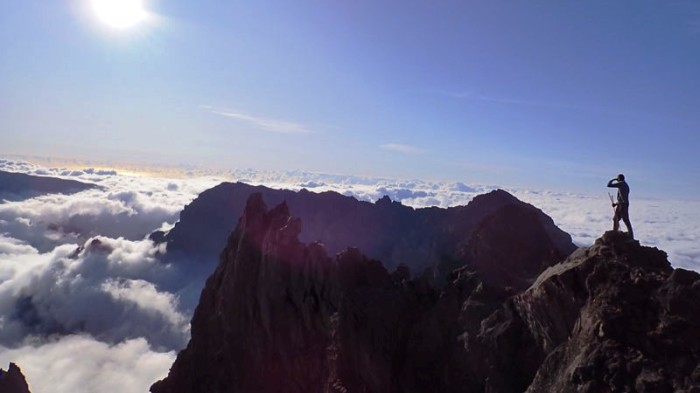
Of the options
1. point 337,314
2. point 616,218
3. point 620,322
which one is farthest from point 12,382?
point 620,322

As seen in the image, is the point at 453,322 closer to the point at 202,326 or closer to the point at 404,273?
the point at 404,273

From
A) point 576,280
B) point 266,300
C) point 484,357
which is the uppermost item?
point 576,280

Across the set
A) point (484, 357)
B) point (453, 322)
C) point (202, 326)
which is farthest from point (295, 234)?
point (484, 357)

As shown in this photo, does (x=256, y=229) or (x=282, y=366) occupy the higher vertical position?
(x=256, y=229)

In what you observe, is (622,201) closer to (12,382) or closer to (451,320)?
(451,320)

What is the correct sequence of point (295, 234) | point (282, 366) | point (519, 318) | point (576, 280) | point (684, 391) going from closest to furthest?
point (684, 391) < point (576, 280) < point (519, 318) < point (282, 366) < point (295, 234)

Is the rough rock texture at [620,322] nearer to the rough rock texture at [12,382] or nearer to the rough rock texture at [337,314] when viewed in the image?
the rough rock texture at [337,314]
